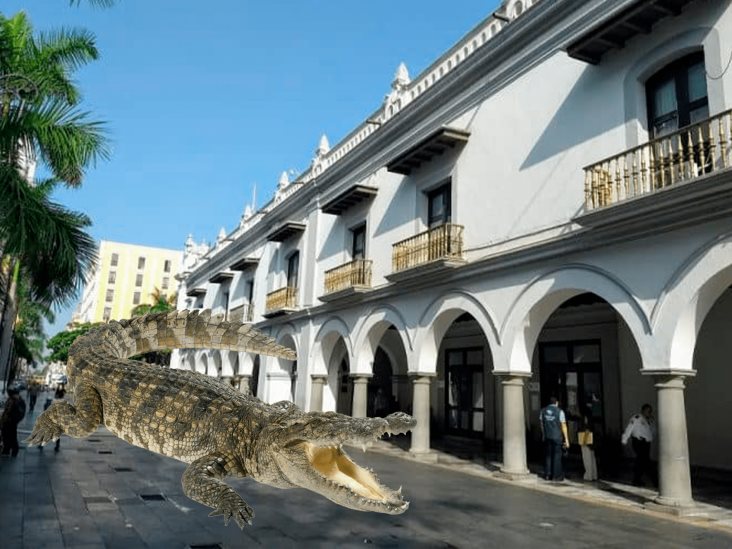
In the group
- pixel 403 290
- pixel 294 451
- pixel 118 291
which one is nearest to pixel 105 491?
pixel 294 451

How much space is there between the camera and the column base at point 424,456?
13.2m

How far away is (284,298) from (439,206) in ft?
28.2

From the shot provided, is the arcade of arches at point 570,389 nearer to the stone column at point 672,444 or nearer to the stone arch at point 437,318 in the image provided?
the stone column at point 672,444

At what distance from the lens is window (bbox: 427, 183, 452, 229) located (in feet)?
46.3

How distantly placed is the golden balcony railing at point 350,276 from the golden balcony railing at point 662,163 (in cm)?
766

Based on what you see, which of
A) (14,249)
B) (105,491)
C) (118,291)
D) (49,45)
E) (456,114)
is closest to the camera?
(105,491)

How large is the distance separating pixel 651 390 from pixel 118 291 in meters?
77.2

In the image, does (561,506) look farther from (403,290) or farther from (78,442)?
(78,442)

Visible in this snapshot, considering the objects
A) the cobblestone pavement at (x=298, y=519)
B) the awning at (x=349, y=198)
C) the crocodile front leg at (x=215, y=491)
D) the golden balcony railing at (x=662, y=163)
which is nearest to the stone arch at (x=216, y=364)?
the awning at (x=349, y=198)

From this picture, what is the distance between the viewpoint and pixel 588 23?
33.8ft

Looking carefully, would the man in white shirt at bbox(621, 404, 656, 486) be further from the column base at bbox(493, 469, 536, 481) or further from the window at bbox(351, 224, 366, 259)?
the window at bbox(351, 224, 366, 259)

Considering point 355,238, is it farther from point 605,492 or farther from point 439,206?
point 605,492

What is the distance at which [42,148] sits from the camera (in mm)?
9852

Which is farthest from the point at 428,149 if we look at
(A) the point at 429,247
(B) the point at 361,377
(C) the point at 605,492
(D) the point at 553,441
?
(C) the point at 605,492
